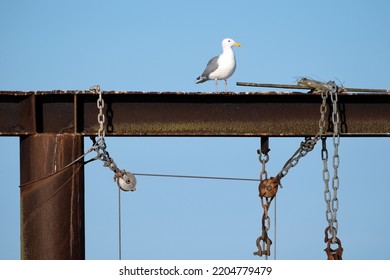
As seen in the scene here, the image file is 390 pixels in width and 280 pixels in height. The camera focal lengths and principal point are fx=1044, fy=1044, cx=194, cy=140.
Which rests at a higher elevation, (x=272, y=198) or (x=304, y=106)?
(x=304, y=106)

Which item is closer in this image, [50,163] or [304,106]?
[50,163]

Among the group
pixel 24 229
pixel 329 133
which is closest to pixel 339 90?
pixel 329 133

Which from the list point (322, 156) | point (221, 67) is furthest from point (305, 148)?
point (221, 67)

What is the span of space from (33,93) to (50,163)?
82cm

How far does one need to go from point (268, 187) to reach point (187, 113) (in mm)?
1216

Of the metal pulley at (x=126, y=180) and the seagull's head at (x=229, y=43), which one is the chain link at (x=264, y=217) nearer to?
the metal pulley at (x=126, y=180)

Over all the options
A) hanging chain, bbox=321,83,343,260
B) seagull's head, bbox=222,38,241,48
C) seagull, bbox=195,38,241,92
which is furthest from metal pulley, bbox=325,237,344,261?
seagull's head, bbox=222,38,241,48

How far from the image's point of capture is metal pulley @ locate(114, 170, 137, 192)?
36.4ft

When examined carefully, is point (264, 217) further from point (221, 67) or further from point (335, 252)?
point (221, 67)

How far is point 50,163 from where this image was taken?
11047mm

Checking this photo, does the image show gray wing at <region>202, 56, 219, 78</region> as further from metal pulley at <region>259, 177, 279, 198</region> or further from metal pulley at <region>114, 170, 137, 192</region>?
metal pulley at <region>114, 170, 137, 192</region>

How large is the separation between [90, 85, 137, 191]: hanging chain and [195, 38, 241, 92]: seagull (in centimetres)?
680
